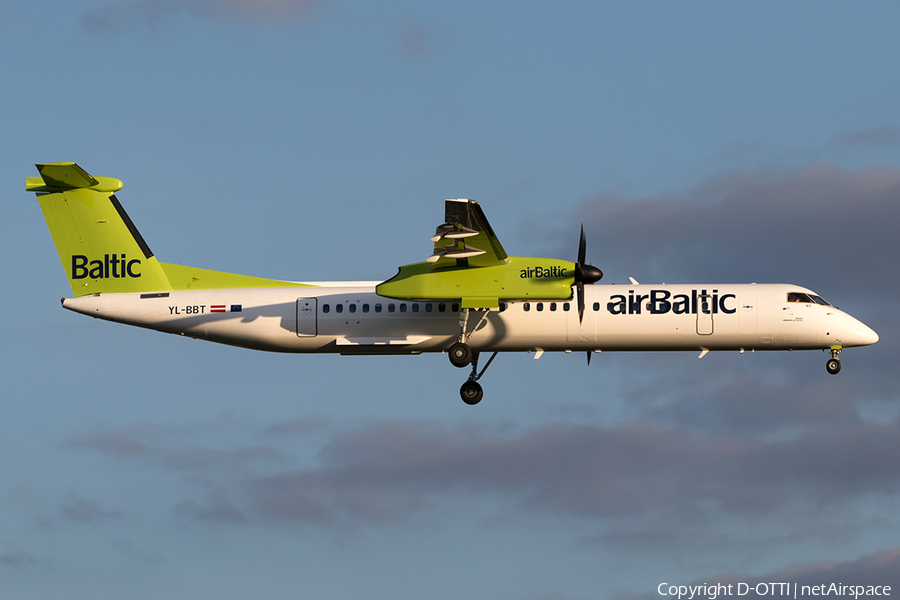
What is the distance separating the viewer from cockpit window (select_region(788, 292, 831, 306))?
29750 millimetres

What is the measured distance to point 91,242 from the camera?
1233 inches

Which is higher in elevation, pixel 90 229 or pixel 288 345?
pixel 90 229

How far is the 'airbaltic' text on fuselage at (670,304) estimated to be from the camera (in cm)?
2947

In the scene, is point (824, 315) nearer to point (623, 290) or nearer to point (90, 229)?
point (623, 290)

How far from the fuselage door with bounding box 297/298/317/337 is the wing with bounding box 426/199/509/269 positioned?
4.01 m

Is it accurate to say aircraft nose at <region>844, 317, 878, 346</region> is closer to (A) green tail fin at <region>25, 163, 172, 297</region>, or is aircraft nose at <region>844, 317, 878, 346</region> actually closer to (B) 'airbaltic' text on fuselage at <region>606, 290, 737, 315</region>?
(B) 'airbaltic' text on fuselage at <region>606, 290, 737, 315</region>

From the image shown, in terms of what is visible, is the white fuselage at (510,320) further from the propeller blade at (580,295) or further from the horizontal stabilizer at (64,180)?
the horizontal stabilizer at (64,180)

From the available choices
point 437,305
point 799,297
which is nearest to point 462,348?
point 437,305

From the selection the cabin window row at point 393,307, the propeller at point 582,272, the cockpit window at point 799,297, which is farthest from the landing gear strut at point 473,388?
the cockpit window at point 799,297

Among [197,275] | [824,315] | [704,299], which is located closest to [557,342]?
[704,299]

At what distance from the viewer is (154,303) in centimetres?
3061

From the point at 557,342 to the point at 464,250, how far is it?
4063mm

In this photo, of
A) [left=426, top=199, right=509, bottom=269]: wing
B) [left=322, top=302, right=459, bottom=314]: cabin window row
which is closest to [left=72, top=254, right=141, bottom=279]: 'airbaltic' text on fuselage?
[left=322, top=302, right=459, bottom=314]: cabin window row

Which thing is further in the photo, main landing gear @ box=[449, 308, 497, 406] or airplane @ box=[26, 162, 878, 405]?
main landing gear @ box=[449, 308, 497, 406]
